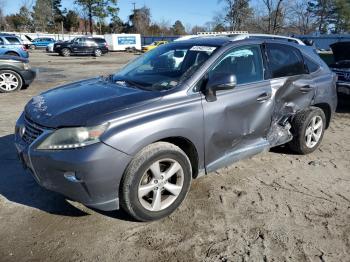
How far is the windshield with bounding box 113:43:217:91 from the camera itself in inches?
157

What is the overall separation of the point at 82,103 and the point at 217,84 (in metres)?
1.34

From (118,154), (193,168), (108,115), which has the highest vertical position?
(108,115)

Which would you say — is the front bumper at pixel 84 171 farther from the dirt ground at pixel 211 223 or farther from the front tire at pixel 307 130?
the front tire at pixel 307 130

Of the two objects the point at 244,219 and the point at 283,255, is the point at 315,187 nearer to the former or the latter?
the point at 244,219

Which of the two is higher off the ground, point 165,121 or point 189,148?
point 165,121

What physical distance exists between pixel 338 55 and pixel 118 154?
24.5 ft

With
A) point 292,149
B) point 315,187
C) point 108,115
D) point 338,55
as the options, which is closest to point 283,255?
point 315,187

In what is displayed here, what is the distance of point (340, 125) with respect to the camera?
7.32 meters

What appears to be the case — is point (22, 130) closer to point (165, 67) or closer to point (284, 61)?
point (165, 67)

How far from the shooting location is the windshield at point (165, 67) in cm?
398

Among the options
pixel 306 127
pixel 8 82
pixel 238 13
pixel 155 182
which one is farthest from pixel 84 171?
pixel 238 13

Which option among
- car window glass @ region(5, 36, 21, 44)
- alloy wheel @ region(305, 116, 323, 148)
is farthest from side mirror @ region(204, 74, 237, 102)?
car window glass @ region(5, 36, 21, 44)

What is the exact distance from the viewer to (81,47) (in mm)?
35750

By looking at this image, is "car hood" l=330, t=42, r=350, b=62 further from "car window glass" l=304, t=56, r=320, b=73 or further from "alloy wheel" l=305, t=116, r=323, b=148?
"alloy wheel" l=305, t=116, r=323, b=148
